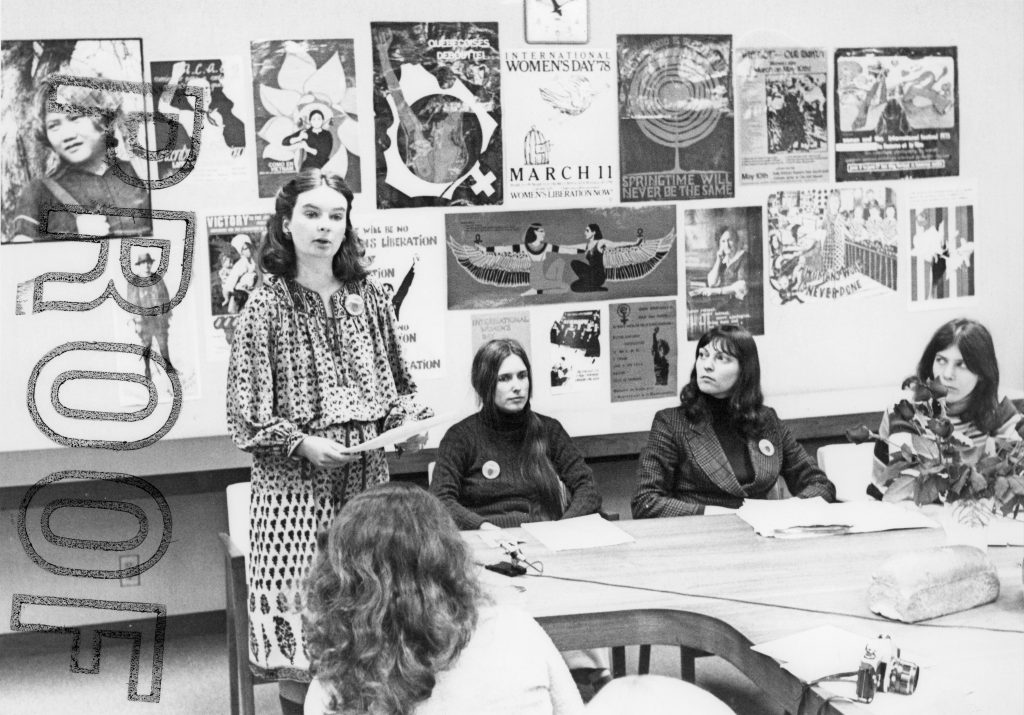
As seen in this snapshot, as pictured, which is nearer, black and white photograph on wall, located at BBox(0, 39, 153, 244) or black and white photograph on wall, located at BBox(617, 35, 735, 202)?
black and white photograph on wall, located at BBox(0, 39, 153, 244)

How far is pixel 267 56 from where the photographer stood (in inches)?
153

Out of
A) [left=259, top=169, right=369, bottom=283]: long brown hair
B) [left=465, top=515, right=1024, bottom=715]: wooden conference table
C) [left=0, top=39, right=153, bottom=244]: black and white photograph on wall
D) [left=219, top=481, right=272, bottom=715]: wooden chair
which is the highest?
[left=0, top=39, right=153, bottom=244]: black and white photograph on wall

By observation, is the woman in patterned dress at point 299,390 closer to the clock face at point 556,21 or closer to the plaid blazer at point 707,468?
the plaid blazer at point 707,468

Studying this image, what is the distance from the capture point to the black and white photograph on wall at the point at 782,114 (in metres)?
4.42

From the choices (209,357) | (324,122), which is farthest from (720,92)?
(209,357)

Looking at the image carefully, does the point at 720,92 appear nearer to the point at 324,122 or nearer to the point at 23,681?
the point at 324,122

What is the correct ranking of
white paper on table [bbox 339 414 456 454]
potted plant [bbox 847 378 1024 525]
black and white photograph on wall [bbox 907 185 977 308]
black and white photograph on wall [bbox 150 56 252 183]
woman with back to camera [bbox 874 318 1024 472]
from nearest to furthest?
potted plant [bbox 847 378 1024 525], white paper on table [bbox 339 414 456 454], woman with back to camera [bbox 874 318 1024 472], black and white photograph on wall [bbox 150 56 252 183], black and white photograph on wall [bbox 907 185 977 308]

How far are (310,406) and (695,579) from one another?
97 cm

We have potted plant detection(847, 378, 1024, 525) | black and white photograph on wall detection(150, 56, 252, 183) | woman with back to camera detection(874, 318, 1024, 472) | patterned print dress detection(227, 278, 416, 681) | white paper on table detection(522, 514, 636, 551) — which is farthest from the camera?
black and white photograph on wall detection(150, 56, 252, 183)

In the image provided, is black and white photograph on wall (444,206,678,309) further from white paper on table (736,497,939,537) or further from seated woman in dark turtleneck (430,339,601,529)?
white paper on table (736,497,939,537)

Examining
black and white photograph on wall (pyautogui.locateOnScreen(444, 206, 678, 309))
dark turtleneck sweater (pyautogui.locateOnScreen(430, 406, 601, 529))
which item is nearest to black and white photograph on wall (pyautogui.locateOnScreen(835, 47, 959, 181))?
black and white photograph on wall (pyautogui.locateOnScreen(444, 206, 678, 309))

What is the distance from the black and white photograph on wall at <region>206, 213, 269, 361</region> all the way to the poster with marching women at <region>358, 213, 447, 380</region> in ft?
1.18

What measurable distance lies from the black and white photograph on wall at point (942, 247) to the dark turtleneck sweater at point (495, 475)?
1.73 m

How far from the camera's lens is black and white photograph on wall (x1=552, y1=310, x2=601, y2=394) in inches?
169
